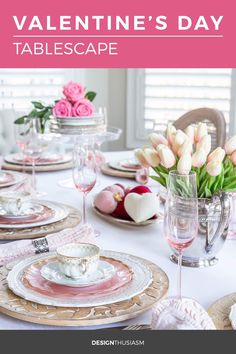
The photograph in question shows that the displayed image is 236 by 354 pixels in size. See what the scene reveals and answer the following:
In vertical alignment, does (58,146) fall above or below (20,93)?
below

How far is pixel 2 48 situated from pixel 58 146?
26.5 inches

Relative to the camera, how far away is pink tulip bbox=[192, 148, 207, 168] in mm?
1234

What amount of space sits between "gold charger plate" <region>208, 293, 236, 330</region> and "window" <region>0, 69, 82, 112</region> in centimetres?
273

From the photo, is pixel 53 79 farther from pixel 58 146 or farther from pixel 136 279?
→ pixel 136 279

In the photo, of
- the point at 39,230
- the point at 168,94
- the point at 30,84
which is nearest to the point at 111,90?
the point at 168,94

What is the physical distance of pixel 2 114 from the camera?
9.21ft

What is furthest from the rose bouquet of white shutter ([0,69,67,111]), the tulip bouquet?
white shutter ([0,69,67,111])

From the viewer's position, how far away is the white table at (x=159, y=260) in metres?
1.04

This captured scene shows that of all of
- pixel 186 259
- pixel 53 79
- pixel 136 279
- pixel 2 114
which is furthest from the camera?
pixel 53 79

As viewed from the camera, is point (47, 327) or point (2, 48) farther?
point (2, 48)

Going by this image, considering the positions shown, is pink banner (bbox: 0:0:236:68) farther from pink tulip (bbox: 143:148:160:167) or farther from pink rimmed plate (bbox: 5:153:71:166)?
pink tulip (bbox: 143:148:160:167)

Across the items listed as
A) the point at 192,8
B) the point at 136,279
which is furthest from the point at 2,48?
the point at 136,279

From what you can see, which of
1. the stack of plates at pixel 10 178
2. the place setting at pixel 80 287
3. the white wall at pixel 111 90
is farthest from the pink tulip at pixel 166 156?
the white wall at pixel 111 90
